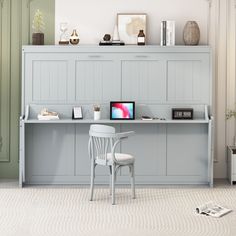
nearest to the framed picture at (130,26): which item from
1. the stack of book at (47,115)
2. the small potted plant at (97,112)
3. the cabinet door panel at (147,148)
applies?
the small potted plant at (97,112)

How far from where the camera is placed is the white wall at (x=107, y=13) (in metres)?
7.59

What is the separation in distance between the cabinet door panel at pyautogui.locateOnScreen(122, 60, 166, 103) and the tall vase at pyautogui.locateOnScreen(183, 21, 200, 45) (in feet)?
1.41

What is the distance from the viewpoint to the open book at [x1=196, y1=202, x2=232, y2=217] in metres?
5.96

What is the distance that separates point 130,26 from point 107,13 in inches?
13.4

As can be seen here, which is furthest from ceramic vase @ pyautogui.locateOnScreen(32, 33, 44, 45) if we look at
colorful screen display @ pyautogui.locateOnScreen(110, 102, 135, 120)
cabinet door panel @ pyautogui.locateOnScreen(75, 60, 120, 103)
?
colorful screen display @ pyautogui.locateOnScreen(110, 102, 135, 120)

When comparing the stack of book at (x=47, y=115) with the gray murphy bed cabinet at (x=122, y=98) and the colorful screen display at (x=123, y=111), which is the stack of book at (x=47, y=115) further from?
the colorful screen display at (x=123, y=111)

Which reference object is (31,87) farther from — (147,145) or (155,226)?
(155,226)

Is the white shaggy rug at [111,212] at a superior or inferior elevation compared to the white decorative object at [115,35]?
inferior

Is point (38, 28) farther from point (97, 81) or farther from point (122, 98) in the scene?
point (122, 98)

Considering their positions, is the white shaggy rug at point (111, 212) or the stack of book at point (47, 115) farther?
the stack of book at point (47, 115)

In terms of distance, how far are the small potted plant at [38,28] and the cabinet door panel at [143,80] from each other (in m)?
1.05

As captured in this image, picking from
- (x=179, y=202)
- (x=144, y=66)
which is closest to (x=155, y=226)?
(x=179, y=202)

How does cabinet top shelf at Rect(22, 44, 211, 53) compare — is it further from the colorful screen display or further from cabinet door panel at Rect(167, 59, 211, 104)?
the colorful screen display

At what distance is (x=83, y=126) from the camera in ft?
24.2
